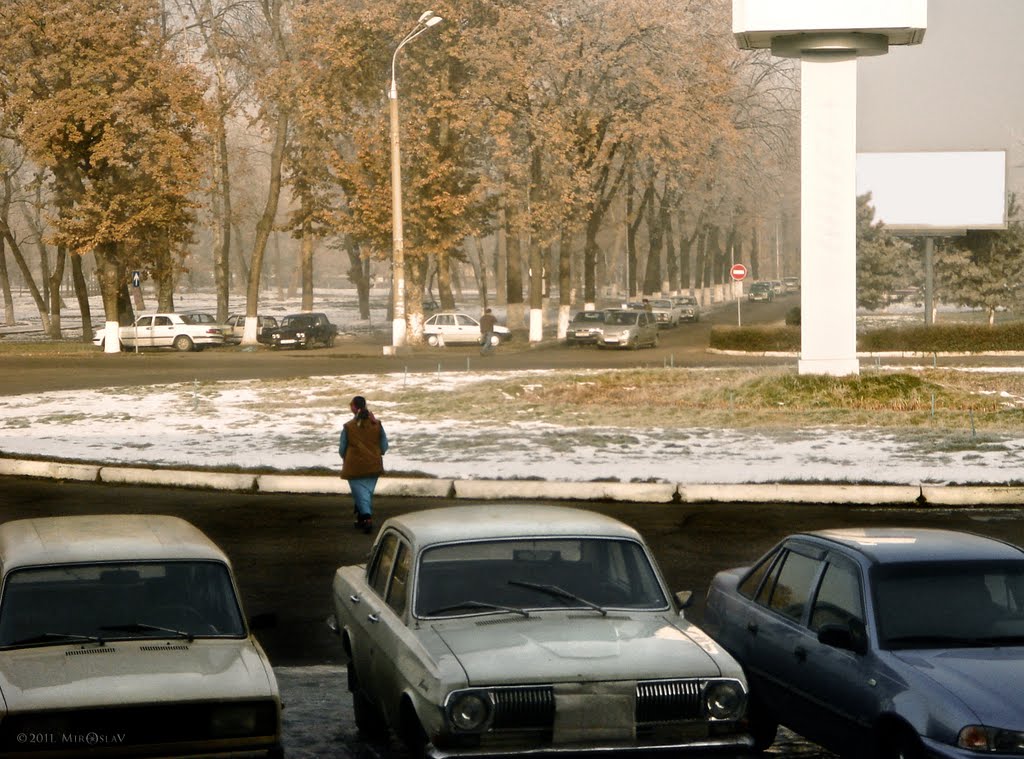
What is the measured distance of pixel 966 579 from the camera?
23.8ft

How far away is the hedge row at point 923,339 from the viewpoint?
167ft

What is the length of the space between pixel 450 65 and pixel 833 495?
4423 cm

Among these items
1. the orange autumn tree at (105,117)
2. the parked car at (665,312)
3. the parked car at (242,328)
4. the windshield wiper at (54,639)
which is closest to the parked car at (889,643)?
the windshield wiper at (54,639)

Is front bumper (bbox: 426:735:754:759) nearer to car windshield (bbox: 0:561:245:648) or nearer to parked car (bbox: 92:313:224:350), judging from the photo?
car windshield (bbox: 0:561:245:648)

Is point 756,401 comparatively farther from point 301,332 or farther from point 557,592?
point 301,332

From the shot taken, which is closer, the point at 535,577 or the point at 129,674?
the point at 129,674

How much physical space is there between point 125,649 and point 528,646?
1911mm

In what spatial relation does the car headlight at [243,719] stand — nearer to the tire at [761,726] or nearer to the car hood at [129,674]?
the car hood at [129,674]

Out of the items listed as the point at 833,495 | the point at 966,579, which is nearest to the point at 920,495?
the point at 833,495

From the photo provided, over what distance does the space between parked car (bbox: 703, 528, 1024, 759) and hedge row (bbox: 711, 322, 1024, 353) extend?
143 feet

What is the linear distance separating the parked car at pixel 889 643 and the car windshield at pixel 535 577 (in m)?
0.88

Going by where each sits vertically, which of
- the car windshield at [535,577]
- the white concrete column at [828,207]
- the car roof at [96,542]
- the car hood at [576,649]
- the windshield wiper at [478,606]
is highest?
the white concrete column at [828,207]

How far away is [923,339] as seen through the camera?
51281 mm

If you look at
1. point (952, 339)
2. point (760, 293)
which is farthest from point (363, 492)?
point (760, 293)
